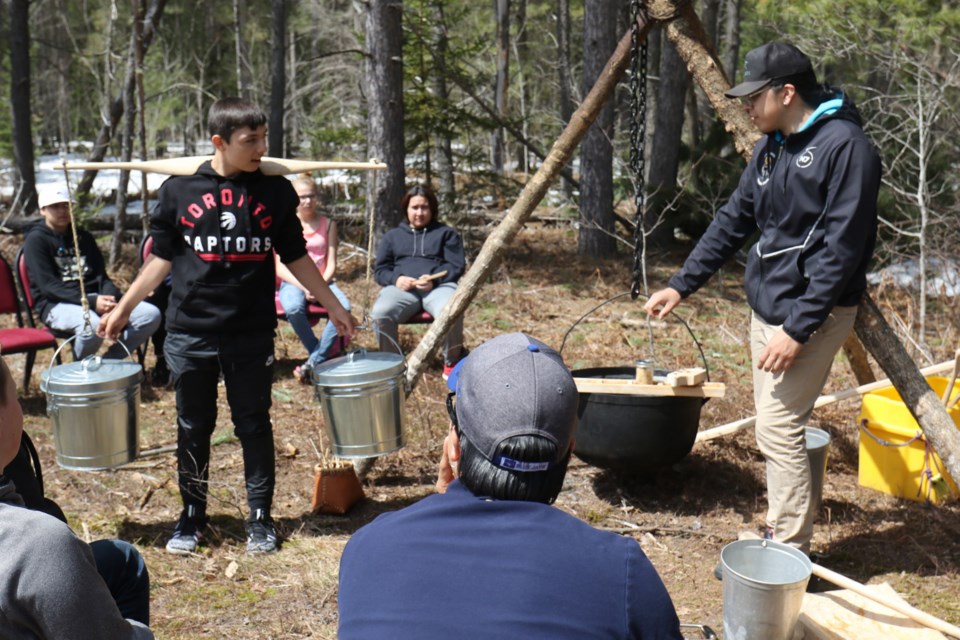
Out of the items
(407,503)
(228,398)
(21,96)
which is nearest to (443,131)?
(21,96)

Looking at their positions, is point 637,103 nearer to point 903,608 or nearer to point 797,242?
point 797,242

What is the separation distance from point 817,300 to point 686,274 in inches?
32.7

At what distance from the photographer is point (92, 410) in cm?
418

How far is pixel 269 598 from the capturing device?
4047 millimetres

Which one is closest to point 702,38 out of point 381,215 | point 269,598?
point 269,598

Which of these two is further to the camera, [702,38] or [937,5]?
[937,5]

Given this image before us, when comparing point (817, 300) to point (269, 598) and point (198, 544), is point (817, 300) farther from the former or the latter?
point (198, 544)

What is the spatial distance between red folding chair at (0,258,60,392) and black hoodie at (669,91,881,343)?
199 inches

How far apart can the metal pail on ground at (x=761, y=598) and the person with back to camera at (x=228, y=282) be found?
2.20m

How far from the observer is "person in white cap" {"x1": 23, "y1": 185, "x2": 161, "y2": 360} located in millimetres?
6680

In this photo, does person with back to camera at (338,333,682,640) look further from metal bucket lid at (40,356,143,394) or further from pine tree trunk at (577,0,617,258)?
pine tree trunk at (577,0,617,258)

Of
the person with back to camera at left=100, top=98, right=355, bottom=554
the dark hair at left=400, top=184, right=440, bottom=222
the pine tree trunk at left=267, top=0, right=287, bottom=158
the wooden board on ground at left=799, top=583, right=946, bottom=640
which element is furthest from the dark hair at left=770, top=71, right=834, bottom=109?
the pine tree trunk at left=267, top=0, right=287, bottom=158

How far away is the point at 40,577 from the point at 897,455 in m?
4.49

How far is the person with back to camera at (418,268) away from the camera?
7074 mm
